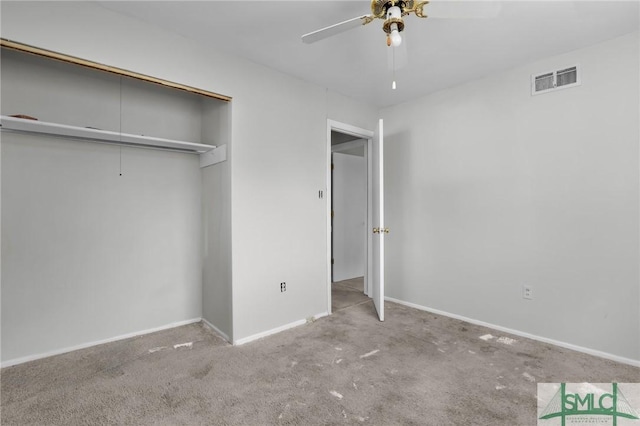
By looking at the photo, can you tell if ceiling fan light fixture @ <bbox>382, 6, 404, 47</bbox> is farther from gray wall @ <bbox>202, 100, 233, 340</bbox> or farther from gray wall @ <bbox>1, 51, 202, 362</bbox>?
gray wall @ <bbox>1, 51, 202, 362</bbox>

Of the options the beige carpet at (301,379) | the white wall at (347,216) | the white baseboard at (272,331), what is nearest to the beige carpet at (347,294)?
the white wall at (347,216)

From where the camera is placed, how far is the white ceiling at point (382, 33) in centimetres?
213

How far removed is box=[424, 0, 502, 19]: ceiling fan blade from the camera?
5.22 feet

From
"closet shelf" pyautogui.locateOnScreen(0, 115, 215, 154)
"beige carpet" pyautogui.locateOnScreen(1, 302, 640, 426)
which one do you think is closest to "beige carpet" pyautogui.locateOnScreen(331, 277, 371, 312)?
"beige carpet" pyautogui.locateOnScreen(1, 302, 640, 426)

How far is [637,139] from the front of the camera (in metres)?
2.39

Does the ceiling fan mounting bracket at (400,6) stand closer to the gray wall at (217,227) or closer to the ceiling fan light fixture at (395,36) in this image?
the ceiling fan light fixture at (395,36)

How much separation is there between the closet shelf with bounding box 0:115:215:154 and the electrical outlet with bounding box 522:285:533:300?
3.26m

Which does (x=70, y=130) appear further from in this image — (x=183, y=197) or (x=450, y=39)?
(x=450, y=39)

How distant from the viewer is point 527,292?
9.64 ft

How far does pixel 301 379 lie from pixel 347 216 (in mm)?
3587

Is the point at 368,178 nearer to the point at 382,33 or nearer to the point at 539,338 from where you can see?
the point at 382,33

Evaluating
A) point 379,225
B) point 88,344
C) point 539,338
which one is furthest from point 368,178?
point 88,344

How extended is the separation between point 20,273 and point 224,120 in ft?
6.62

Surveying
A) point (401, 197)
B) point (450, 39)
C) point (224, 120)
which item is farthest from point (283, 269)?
point (450, 39)
